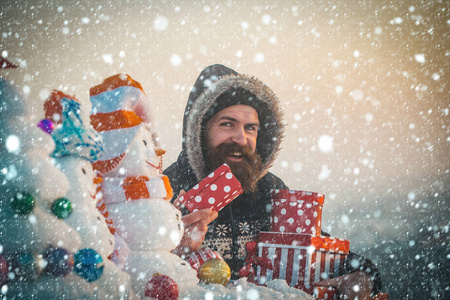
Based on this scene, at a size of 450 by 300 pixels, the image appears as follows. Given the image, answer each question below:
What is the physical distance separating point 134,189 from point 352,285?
108cm

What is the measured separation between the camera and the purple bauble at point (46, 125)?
81cm

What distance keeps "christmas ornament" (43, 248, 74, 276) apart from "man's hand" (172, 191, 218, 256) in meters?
0.67

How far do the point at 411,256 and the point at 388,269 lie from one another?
0.92 feet

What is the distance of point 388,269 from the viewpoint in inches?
116

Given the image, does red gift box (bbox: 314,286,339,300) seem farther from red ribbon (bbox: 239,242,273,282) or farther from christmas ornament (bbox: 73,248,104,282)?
christmas ornament (bbox: 73,248,104,282)

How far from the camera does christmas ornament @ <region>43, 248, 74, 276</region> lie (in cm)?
71

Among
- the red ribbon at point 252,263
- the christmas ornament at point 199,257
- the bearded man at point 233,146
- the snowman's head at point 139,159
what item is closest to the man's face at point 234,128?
the bearded man at point 233,146

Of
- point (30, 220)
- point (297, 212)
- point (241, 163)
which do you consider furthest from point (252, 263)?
point (30, 220)

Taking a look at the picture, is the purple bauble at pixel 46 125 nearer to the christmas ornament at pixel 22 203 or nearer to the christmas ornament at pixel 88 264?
the christmas ornament at pixel 22 203

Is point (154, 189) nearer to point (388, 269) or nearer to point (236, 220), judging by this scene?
point (236, 220)

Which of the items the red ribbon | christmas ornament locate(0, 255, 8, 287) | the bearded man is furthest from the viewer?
the bearded man

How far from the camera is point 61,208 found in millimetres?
753

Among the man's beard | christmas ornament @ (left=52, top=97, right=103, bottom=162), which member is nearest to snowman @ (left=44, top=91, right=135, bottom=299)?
christmas ornament @ (left=52, top=97, right=103, bottom=162)

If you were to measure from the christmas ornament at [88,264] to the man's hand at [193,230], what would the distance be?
616 millimetres
